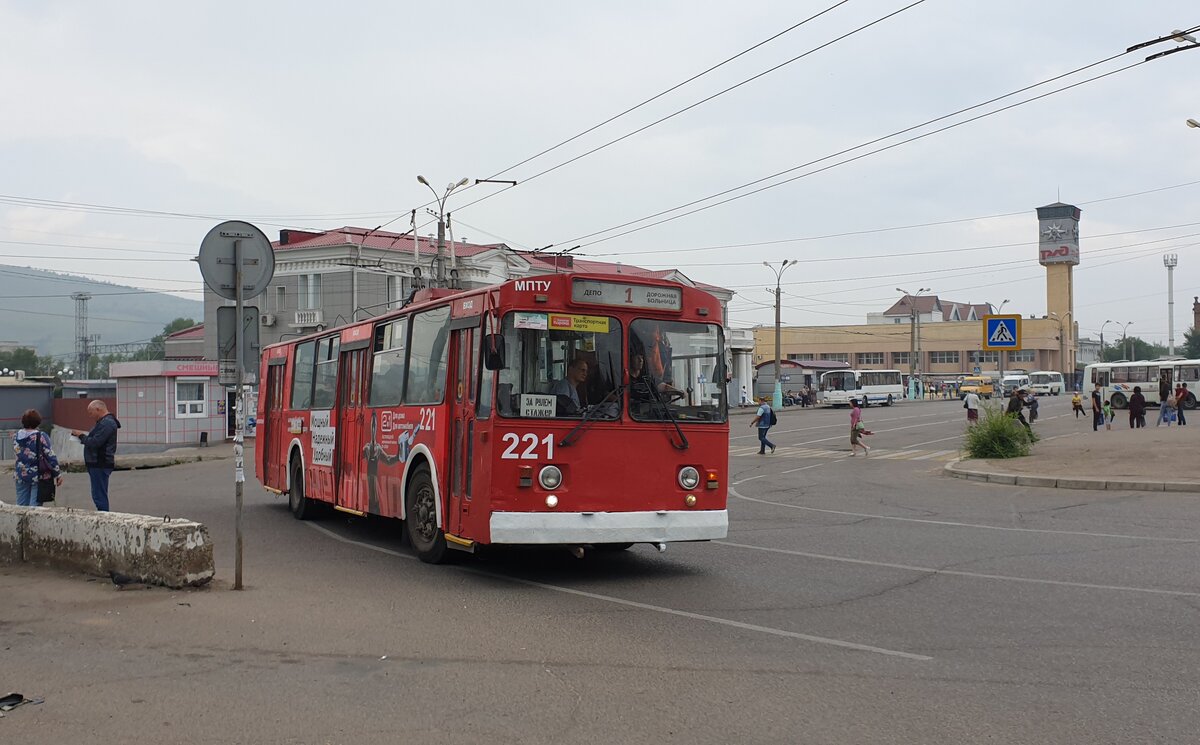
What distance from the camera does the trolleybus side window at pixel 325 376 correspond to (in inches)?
586

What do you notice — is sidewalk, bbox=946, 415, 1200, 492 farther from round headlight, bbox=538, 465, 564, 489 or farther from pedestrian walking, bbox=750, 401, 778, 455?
round headlight, bbox=538, 465, 564, 489

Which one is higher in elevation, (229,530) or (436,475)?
(436,475)

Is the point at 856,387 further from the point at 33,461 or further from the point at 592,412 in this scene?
the point at 592,412

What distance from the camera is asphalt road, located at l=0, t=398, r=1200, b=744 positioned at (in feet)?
18.4

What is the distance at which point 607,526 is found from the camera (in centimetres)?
991

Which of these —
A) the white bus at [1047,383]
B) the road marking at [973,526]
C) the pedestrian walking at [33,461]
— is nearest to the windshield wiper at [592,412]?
the road marking at [973,526]

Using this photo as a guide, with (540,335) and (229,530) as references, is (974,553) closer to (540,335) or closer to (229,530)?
(540,335)

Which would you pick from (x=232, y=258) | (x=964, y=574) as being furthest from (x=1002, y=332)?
(x=232, y=258)

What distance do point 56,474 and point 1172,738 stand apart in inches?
515

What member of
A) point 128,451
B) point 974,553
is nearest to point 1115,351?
point 128,451

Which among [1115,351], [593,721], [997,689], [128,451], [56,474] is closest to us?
[593,721]

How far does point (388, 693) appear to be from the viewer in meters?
6.25

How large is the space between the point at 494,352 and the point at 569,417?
96cm

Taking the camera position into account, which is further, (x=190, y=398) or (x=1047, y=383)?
(x=1047, y=383)
